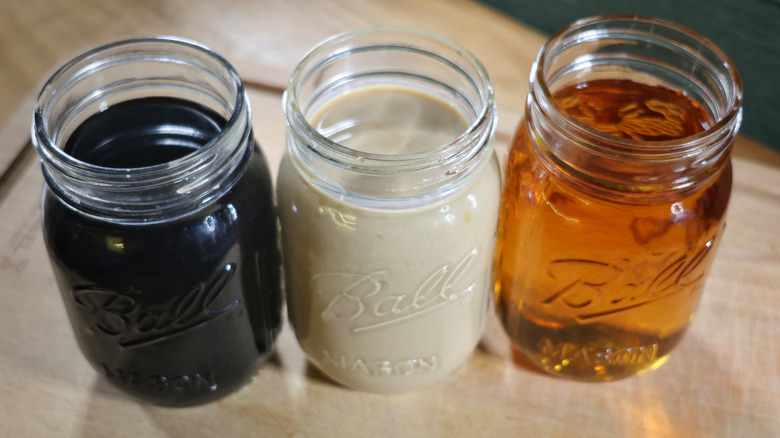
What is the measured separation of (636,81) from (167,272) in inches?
17.6

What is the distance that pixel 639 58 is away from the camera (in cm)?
74

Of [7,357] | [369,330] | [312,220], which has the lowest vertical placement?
[7,357]

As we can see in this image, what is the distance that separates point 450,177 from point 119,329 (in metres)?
0.30

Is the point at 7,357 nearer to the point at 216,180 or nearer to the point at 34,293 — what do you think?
the point at 34,293

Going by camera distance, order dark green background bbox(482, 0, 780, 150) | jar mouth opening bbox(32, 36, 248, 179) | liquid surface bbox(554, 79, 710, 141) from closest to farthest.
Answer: jar mouth opening bbox(32, 36, 248, 179)
liquid surface bbox(554, 79, 710, 141)
dark green background bbox(482, 0, 780, 150)

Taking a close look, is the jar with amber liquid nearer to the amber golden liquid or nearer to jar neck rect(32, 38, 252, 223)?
the amber golden liquid

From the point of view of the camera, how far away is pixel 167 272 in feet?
2.05

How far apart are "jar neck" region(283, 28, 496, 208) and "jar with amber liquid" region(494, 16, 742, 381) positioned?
0.06 meters

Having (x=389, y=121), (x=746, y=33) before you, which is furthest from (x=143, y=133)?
(x=746, y=33)

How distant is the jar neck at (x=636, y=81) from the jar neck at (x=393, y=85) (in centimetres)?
5

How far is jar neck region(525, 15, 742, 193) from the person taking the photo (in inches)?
24.0

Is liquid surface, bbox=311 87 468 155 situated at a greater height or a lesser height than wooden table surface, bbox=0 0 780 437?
→ greater

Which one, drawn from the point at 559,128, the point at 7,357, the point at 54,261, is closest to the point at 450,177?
the point at 559,128

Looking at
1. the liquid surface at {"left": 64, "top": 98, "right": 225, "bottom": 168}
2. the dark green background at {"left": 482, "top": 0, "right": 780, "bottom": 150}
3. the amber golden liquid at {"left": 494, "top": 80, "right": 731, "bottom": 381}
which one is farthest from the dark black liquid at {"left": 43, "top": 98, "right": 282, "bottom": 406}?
the dark green background at {"left": 482, "top": 0, "right": 780, "bottom": 150}
